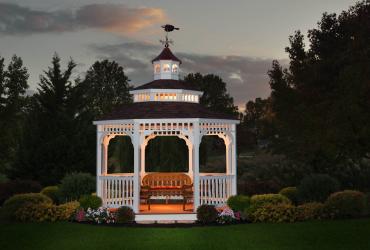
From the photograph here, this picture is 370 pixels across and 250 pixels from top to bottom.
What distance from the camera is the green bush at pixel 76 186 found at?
19375mm

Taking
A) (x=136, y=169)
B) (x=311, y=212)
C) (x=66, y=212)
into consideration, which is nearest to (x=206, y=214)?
(x=136, y=169)

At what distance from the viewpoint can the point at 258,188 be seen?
23.2 meters

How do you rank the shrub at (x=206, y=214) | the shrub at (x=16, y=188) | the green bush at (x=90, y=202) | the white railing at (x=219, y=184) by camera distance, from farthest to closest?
the shrub at (x=16, y=188), the white railing at (x=219, y=184), the green bush at (x=90, y=202), the shrub at (x=206, y=214)

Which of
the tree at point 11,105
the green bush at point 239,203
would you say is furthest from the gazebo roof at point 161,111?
the tree at point 11,105

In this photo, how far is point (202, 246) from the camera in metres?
12.5

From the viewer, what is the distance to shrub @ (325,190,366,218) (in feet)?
54.2

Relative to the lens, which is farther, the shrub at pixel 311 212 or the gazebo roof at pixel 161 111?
the gazebo roof at pixel 161 111

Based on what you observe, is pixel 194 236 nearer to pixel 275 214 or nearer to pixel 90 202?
pixel 275 214

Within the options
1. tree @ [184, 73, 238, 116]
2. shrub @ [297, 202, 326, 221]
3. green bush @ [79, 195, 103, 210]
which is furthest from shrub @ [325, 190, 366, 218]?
tree @ [184, 73, 238, 116]

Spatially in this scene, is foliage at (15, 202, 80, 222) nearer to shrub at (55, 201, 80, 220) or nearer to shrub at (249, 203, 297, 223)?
shrub at (55, 201, 80, 220)

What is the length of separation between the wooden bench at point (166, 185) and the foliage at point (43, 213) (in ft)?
9.95

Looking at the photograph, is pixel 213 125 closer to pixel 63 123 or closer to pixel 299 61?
pixel 63 123

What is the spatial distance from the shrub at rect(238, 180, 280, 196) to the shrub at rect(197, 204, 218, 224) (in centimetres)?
629

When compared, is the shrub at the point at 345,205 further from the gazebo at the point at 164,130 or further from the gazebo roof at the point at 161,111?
the gazebo roof at the point at 161,111
